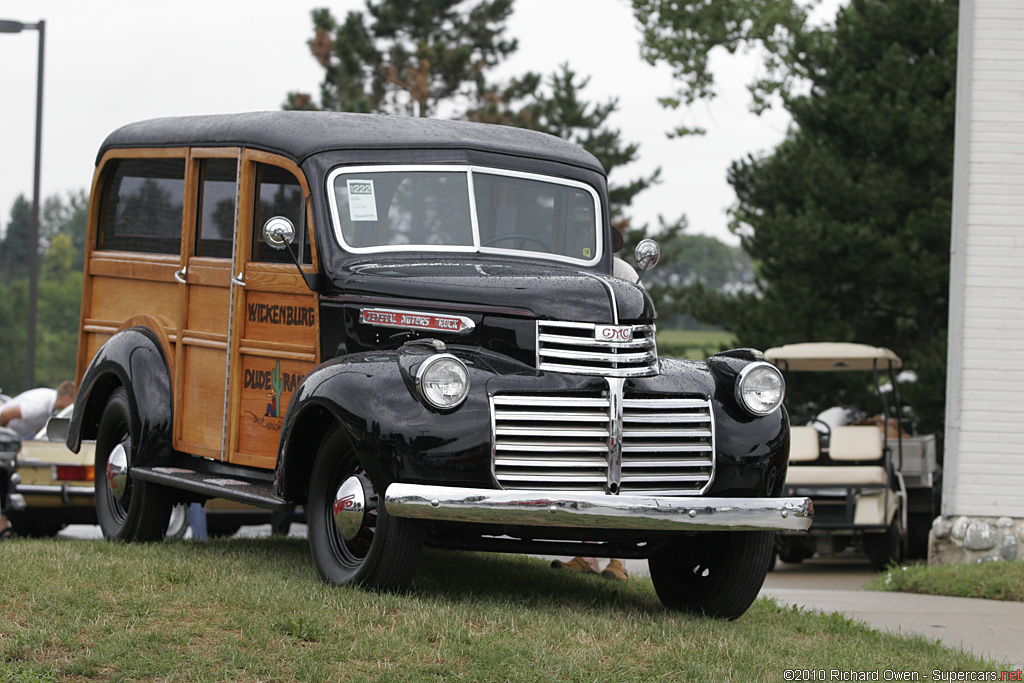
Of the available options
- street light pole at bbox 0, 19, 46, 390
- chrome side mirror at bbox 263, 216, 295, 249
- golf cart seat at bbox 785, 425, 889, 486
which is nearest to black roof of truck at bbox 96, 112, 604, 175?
chrome side mirror at bbox 263, 216, 295, 249

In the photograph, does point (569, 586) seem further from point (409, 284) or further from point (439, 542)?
→ point (409, 284)

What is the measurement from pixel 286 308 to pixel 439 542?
167 centimetres

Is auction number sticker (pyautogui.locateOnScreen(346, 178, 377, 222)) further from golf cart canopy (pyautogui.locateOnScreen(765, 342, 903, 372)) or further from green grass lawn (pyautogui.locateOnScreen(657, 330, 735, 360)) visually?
golf cart canopy (pyautogui.locateOnScreen(765, 342, 903, 372))

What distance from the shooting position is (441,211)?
7277 mm

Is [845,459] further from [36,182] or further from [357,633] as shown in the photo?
[36,182]

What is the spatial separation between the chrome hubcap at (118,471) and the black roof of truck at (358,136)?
A: 6.42 feet

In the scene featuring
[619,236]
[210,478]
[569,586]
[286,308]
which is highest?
[619,236]

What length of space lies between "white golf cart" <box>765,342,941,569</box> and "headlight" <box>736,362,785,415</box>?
7494 mm

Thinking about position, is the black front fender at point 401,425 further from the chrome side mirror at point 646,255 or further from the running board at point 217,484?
the chrome side mirror at point 646,255

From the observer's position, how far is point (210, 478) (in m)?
7.71

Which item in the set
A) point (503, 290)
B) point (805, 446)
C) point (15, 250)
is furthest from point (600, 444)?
point (15, 250)

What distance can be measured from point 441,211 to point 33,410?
6.96 m

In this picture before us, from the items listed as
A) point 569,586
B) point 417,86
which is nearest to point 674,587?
point 569,586

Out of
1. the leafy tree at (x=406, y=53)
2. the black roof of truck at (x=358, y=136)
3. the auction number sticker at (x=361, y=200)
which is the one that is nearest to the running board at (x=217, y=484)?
the auction number sticker at (x=361, y=200)
